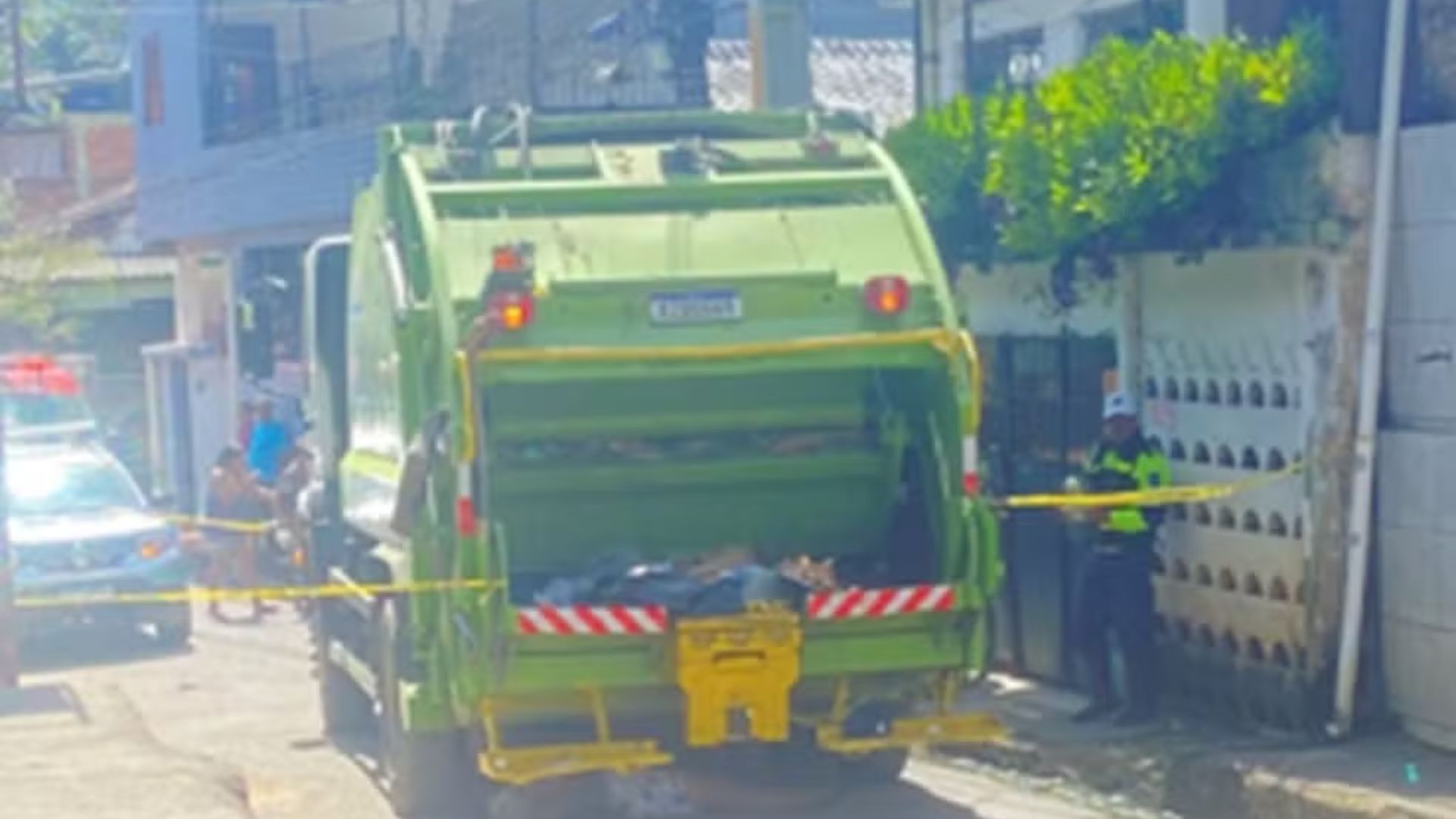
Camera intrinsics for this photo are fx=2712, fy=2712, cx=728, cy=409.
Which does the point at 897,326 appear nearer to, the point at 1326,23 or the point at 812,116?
the point at 812,116

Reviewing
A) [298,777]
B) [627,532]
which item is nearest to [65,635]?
[298,777]

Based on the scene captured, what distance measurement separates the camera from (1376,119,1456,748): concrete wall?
36.5 feet

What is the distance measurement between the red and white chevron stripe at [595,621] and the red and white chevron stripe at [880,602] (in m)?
0.62

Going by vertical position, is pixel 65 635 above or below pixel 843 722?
below

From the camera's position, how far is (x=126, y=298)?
45.5 meters

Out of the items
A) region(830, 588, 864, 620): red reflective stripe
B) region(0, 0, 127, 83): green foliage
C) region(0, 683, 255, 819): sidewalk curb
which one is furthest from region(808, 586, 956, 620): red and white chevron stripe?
region(0, 0, 127, 83): green foliage

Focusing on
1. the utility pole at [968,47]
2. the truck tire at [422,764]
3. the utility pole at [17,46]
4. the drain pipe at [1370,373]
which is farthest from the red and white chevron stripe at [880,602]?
the utility pole at [17,46]

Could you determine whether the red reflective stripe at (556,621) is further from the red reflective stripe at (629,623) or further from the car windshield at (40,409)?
the car windshield at (40,409)

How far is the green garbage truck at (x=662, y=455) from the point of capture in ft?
33.2

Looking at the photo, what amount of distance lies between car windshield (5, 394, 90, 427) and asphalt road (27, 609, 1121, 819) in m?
6.82

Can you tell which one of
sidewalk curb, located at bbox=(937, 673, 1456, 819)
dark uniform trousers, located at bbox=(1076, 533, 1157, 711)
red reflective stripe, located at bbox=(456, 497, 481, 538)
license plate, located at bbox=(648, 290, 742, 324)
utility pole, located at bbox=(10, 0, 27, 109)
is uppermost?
utility pole, located at bbox=(10, 0, 27, 109)

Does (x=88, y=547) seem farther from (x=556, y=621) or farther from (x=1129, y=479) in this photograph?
(x=556, y=621)

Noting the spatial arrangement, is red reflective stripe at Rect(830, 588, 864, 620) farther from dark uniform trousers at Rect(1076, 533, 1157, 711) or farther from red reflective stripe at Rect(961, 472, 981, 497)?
dark uniform trousers at Rect(1076, 533, 1157, 711)

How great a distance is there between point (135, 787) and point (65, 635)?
8.85 meters
